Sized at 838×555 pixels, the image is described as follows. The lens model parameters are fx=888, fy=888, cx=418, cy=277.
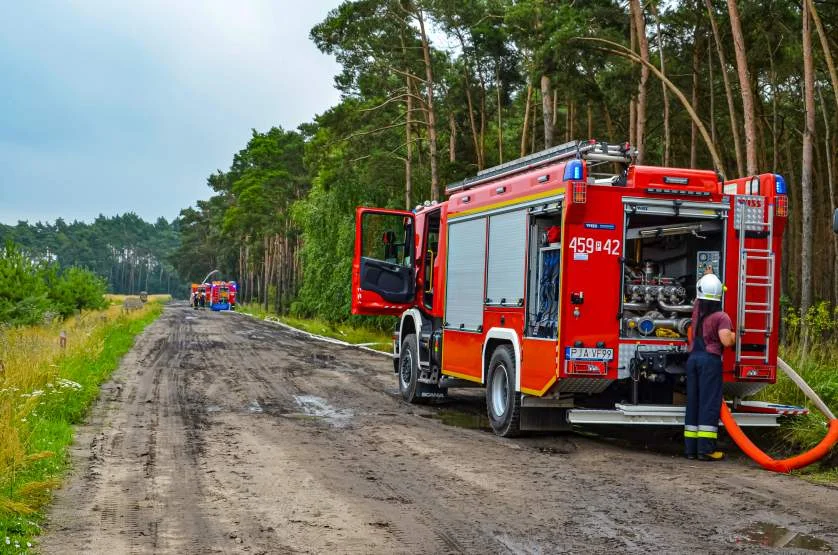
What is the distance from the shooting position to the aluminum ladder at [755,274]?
10.2m

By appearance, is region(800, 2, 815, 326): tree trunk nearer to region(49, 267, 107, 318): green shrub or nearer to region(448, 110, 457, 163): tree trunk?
region(448, 110, 457, 163): tree trunk

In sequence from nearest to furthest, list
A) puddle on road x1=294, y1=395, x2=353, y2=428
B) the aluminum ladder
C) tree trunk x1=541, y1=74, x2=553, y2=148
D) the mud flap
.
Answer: the aluminum ladder < the mud flap < puddle on road x1=294, y1=395, x2=353, y2=428 < tree trunk x1=541, y1=74, x2=553, y2=148

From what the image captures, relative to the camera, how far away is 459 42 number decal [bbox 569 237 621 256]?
32.1 feet

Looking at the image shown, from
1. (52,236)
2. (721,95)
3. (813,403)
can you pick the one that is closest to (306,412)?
(813,403)

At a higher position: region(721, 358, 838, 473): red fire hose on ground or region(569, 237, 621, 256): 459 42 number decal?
region(569, 237, 621, 256): 459 42 number decal

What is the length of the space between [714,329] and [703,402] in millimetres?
799

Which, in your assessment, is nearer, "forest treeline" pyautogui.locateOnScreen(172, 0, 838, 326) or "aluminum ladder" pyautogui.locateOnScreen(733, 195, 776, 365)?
"aluminum ladder" pyautogui.locateOnScreen(733, 195, 776, 365)

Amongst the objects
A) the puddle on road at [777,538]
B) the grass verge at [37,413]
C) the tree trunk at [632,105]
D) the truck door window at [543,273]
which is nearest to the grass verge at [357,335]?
the grass verge at [37,413]

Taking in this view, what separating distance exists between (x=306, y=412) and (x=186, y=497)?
231 inches

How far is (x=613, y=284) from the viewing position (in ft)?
32.6

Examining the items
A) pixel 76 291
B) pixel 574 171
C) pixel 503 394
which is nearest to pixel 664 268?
pixel 574 171

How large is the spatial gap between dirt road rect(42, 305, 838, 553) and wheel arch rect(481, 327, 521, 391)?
2.75 feet

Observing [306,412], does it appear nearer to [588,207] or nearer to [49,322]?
[588,207]

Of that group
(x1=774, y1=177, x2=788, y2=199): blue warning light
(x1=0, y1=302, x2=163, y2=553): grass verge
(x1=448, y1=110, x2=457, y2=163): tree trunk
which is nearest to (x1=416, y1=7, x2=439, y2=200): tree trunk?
(x1=448, y1=110, x2=457, y2=163): tree trunk
